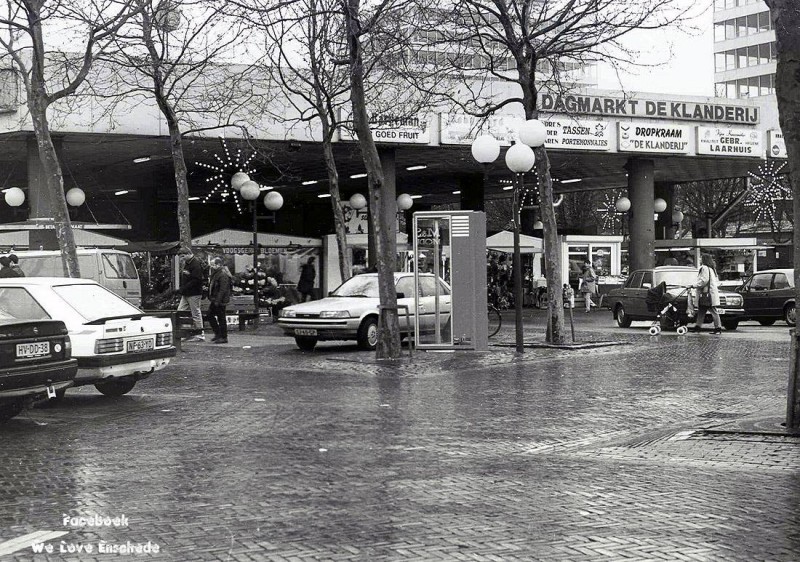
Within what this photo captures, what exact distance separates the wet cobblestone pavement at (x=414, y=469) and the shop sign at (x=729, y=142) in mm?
21778

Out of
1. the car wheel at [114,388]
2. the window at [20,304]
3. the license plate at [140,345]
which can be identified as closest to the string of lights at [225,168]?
the car wheel at [114,388]

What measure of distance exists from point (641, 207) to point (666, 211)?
398 inches

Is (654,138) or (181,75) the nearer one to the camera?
(181,75)

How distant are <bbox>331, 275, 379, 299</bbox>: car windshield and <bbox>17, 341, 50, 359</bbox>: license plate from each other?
10984mm

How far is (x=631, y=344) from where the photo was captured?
72.0 ft

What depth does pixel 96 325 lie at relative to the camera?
12.7 m

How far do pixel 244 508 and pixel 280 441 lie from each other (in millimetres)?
2915

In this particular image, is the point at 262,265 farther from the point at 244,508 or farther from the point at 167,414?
the point at 244,508

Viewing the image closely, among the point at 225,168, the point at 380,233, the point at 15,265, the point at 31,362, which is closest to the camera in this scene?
the point at 31,362

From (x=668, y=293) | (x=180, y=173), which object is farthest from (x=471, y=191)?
(x=180, y=173)

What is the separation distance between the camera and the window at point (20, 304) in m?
12.7

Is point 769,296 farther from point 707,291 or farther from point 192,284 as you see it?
point 192,284

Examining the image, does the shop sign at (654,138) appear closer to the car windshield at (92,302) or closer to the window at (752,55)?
the car windshield at (92,302)

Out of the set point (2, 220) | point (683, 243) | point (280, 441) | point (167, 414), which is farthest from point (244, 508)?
point (2, 220)
